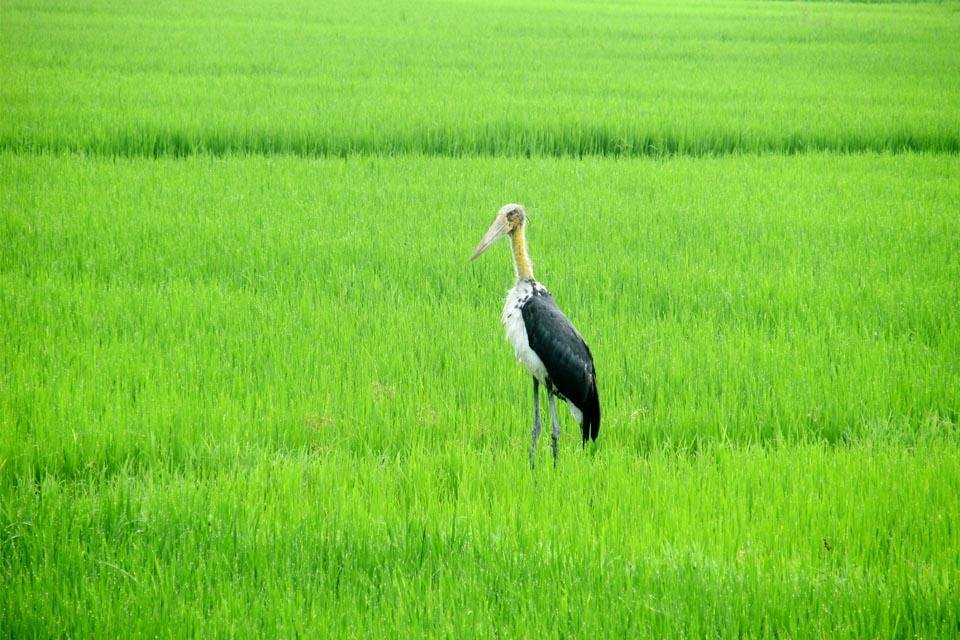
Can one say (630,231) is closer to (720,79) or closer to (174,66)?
→ (720,79)

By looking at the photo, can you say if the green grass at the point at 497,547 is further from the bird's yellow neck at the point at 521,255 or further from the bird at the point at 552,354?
the bird's yellow neck at the point at 521,255

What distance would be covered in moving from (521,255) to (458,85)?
10.6m

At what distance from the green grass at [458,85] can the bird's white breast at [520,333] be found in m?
7.03

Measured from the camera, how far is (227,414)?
4559mm

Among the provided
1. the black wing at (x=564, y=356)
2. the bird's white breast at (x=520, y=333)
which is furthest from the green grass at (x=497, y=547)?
the bird's white breast at (x=520, y=333)

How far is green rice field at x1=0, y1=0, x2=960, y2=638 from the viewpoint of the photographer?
10.4ft

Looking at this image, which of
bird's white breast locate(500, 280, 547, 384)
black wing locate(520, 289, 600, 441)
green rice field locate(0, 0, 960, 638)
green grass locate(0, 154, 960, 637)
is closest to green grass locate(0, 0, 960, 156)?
green rice field locate(0, 0, 960, 638)

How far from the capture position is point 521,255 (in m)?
4.59

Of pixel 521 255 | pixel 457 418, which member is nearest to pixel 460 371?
pixel 457 418

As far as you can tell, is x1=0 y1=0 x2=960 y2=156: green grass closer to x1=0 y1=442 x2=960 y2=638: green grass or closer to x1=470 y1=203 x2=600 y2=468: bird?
x1=470 y1=203 x2=600 y2=468: bird

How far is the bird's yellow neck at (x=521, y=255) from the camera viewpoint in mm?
4586

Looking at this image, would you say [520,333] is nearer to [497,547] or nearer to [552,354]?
[552,354]

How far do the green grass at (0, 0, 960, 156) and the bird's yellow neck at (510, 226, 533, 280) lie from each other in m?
6.70

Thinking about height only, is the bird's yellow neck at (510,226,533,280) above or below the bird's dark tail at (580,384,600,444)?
above
